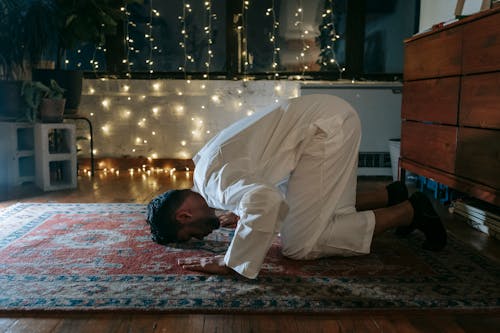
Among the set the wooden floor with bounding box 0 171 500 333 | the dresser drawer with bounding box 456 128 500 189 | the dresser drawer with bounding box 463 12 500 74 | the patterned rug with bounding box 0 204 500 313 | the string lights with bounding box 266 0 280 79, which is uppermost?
the string lights with bounding box 266 0 280 79

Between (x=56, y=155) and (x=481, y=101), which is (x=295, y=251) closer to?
(x=481, y=101)

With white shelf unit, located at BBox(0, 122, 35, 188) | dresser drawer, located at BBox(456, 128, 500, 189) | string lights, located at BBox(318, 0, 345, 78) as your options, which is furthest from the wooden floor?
string lights, located at BBox(318, 0, 345, 78)

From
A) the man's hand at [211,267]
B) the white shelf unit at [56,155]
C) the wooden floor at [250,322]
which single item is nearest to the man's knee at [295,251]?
the man's hand at [211,267]

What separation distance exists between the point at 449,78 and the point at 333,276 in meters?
1.31

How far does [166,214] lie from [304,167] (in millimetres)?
528

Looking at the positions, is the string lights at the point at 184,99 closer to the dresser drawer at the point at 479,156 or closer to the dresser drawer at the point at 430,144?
the dresser drawer at the point at 430,144

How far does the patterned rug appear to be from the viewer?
1396 millimetres

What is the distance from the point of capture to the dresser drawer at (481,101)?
1.97 metres

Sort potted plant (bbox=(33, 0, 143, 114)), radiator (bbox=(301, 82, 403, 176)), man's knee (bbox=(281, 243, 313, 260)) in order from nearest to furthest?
man's knee (bbox=(281, 243, 313, 260))
potted plant (bbox=(33, 0, 143, 114))
radiator (bbox=(301, 82, 403, 176))

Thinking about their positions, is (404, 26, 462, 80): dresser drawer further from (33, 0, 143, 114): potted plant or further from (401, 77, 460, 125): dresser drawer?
(33, 0, 143, 114): potted plant

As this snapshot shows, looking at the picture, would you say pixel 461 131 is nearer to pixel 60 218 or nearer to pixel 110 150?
pixel 60 218

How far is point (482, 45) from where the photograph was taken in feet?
6.82

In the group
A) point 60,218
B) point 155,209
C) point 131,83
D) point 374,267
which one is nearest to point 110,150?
point 131,83

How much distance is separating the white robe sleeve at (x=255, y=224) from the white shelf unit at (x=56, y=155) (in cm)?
230
